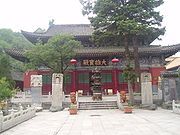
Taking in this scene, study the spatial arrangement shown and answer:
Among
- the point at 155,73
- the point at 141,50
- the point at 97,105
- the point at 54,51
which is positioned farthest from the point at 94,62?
the point at 97,105

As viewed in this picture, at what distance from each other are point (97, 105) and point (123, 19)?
6740 mm

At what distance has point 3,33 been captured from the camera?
5928 centimetres

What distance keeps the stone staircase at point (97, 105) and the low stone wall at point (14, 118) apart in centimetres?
624

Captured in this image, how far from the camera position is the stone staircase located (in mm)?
24391

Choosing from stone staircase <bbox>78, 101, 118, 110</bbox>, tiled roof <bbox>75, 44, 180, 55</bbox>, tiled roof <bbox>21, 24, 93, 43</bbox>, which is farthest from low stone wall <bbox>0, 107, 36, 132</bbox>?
Result: tiled roof <bbox>21, 24, 93, 43</bbox>

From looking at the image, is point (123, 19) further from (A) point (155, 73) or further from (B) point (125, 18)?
(A) point (155, 73)

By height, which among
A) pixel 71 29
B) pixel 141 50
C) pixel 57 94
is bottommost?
pixel 57 94

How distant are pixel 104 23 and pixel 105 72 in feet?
36.8

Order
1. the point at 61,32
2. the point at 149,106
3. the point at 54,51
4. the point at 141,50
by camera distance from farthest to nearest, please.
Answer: the point at 61,32 → the point at 141,50 → the point at 54,51 → the point at 149,106

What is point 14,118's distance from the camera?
14.5 m

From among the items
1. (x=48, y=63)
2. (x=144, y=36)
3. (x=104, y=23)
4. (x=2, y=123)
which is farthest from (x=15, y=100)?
(x=2, y=123)

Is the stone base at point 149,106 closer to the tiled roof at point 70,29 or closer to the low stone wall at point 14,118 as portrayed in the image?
the low stone wall at point 14,118

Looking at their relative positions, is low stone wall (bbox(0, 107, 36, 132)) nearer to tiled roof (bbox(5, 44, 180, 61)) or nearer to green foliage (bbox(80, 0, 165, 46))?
green foliage (bbox(80, 0, 165, 46))

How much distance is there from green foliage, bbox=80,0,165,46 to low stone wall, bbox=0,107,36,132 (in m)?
9.24
